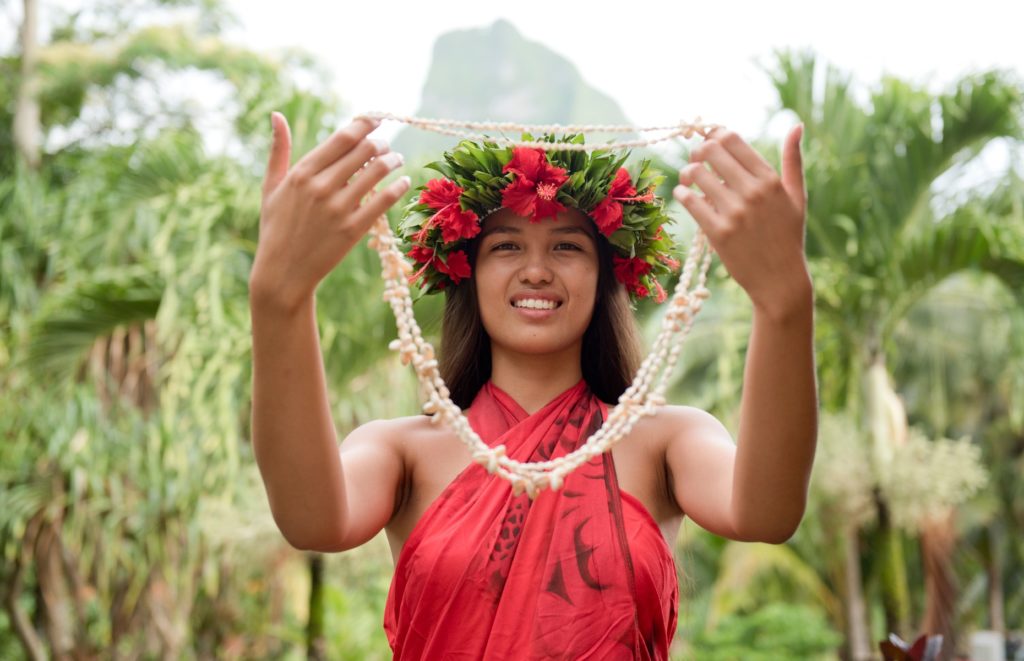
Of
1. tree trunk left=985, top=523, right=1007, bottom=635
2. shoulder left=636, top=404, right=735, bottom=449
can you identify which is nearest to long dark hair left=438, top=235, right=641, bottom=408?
shoulder left=636, top=404, right=735, bottom=449

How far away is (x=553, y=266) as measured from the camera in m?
1.91

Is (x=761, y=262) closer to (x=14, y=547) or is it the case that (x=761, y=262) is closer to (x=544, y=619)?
(x=544, y=619)

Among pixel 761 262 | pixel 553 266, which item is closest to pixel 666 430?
pixel 553 266

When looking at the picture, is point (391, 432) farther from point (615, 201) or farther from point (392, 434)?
point (615, 201)

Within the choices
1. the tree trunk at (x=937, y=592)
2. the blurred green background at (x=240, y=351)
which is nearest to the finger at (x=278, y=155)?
the blurred green background at (x=240, y=351)

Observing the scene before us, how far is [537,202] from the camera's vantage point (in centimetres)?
190

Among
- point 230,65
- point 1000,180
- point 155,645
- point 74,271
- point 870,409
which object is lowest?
point 155,645

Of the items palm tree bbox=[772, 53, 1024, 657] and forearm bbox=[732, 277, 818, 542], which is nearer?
forearm bbox=[732, 277, 818, 542]

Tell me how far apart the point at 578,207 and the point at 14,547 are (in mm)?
7098

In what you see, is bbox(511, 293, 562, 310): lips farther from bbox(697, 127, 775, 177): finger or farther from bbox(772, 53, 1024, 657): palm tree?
bbox(772, 53, 1024, 657): palm tree

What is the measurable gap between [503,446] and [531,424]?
250mm

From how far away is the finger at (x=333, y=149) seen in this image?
1424 mm

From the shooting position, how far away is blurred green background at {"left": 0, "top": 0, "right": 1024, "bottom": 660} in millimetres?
5945

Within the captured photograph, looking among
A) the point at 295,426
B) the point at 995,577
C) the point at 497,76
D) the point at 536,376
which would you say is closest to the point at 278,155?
the point at 295,426
